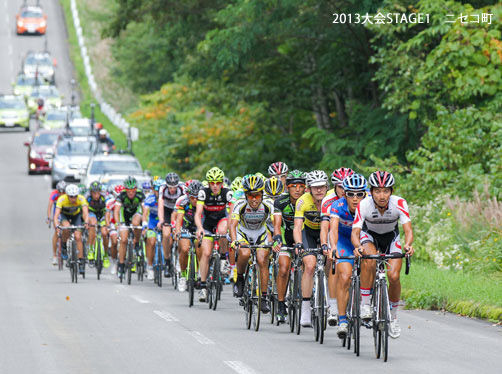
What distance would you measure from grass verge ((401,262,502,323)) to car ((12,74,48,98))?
60769 mm

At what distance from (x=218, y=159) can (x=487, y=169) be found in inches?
447

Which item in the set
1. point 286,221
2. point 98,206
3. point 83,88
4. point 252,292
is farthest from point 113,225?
point 83,88

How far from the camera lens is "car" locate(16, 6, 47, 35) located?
306 ft

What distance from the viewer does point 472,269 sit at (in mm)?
19953

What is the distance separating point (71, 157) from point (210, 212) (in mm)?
29429

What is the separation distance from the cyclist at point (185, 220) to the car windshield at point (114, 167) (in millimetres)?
17179

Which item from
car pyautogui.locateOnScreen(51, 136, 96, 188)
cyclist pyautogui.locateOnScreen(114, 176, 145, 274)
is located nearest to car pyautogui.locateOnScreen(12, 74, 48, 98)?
car pyautogui.locateOnScreen(51, 136, 96, 188)

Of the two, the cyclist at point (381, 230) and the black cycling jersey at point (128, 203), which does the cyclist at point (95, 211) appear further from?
the cyclist at point (381, 230)

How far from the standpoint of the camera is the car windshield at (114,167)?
37.2 metres

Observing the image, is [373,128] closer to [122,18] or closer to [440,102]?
[440,102]

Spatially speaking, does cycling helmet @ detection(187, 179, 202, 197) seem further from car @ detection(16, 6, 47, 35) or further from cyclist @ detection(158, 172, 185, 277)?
car @ detection(16, 6, 47, 35)

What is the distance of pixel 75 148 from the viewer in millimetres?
47719

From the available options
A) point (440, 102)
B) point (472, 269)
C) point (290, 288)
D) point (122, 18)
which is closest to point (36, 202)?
point (122, 18)

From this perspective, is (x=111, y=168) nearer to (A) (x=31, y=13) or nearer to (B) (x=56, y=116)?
(B) (x=56, y=116)
